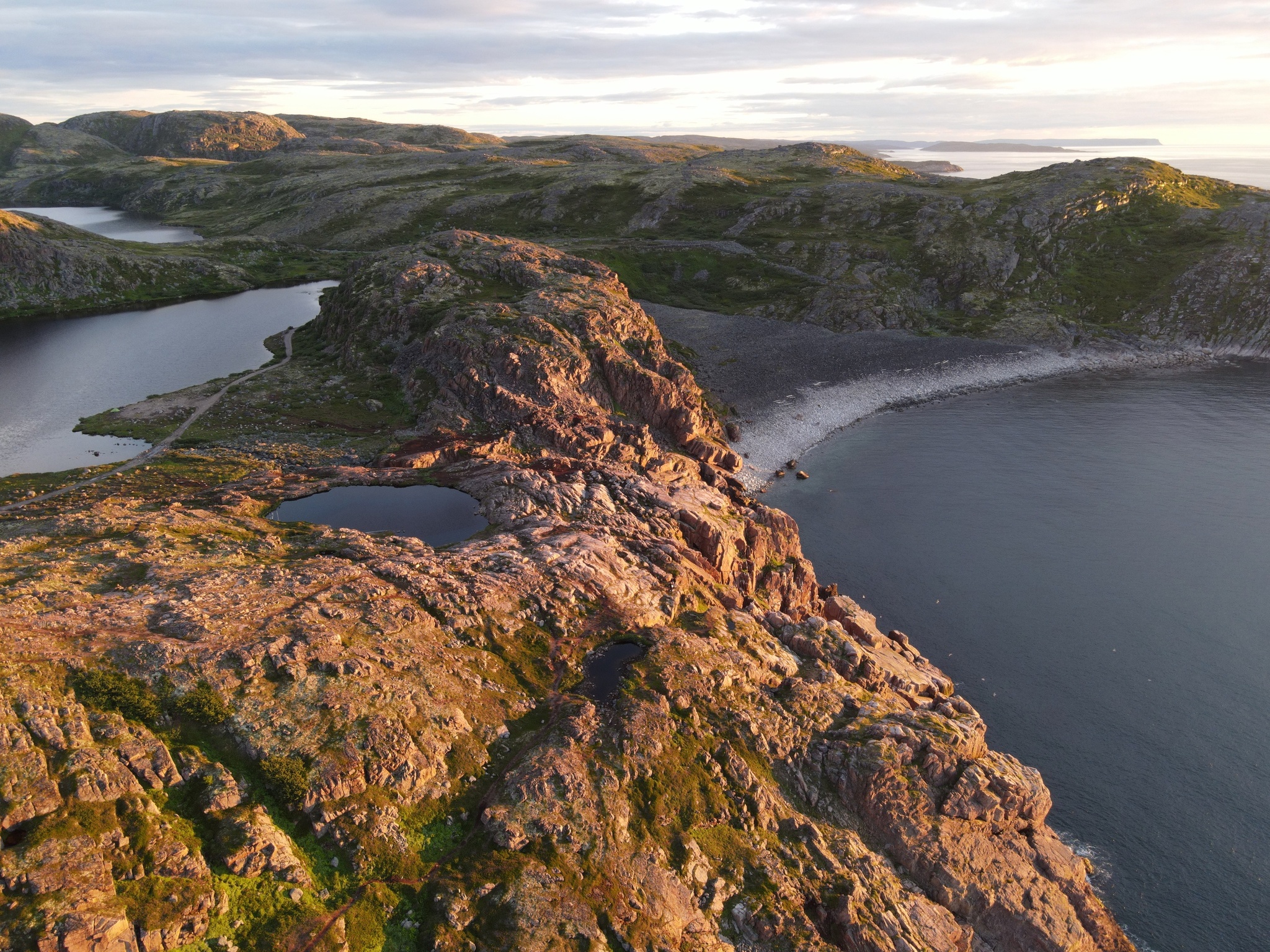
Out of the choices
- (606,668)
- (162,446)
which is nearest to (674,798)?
(606,668)

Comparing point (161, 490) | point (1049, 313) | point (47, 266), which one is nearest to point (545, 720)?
point (161, 490)

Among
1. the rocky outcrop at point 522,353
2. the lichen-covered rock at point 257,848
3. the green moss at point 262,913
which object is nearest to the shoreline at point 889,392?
the rocky outcrop at point 522,353

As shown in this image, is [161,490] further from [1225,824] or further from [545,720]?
[1225,824]

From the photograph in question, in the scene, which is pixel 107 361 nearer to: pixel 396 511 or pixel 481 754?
pixel 396 511

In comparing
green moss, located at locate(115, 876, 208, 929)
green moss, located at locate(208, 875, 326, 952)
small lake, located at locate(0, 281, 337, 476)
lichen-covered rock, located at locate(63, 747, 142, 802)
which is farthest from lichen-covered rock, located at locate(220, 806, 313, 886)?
small lake, located at locate(0, 281, 337, 476)

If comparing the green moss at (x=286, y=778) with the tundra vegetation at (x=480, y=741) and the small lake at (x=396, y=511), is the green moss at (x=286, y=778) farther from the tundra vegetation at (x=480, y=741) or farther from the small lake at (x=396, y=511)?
the small lake at (x=396, y=511)
